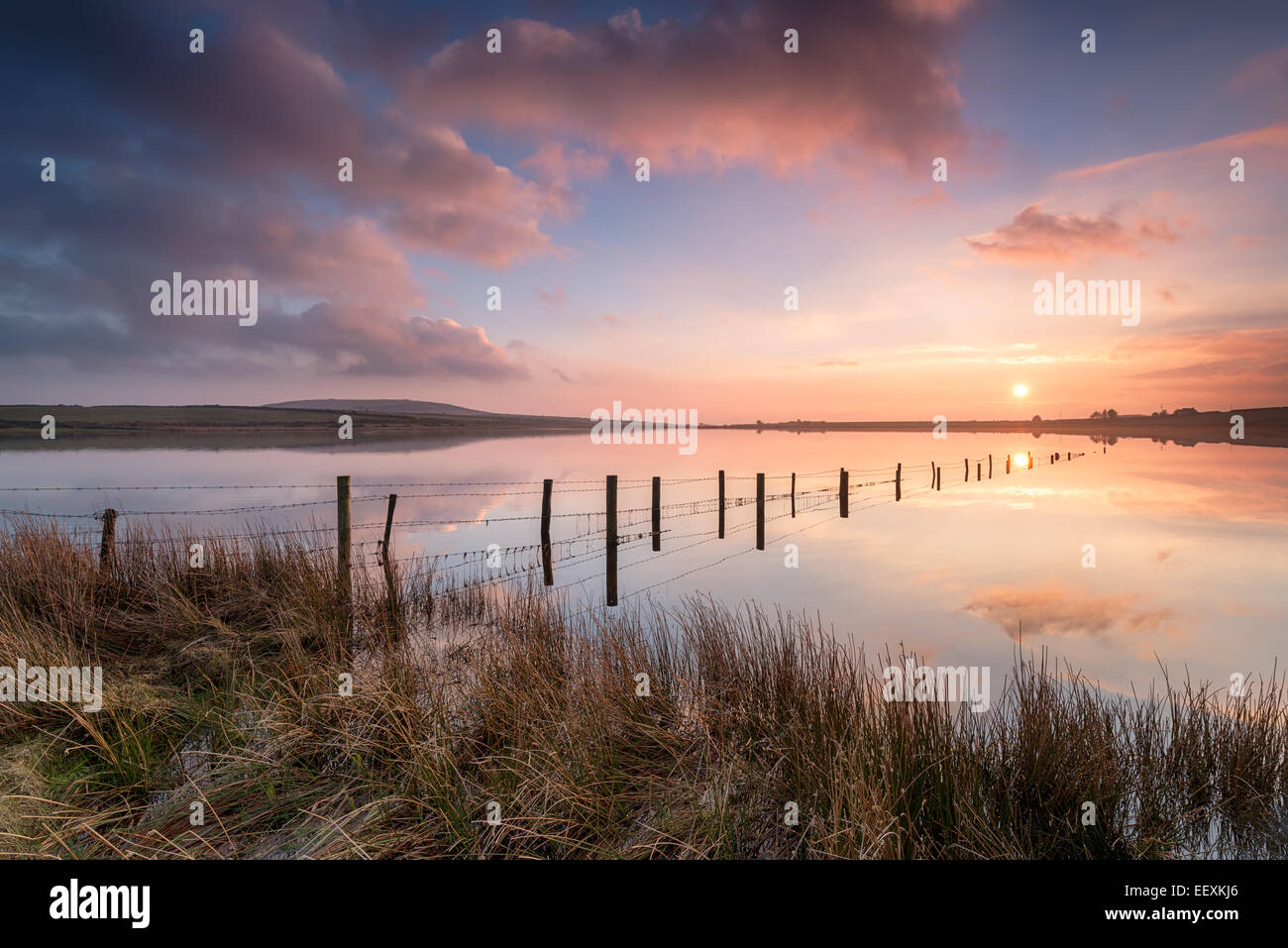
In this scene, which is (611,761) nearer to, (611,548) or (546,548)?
(611,548)

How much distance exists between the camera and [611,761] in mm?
4246

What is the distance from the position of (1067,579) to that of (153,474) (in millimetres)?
44363

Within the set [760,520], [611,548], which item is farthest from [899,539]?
[611,548]

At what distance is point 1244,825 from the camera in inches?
169

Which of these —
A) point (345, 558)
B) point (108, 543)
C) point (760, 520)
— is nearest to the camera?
point (345, 558)

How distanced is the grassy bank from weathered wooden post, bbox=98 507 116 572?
254 centimetres

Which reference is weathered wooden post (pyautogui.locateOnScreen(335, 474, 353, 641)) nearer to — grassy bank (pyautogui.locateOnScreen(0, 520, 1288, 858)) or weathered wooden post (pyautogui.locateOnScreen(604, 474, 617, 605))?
grassy bank (pyautogui.locateOnScreen(0, 520, 1288, 858))

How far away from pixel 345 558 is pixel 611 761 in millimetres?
5797

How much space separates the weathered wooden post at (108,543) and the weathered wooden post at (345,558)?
313cm

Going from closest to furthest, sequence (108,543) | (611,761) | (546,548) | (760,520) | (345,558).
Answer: (611,761) → (345,558) → (108,543) → (546,548) → (760,520)

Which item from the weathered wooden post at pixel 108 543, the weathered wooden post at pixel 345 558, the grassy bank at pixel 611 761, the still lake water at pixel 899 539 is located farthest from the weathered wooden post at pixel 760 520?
the weathered wooden post at pixel 108 543
